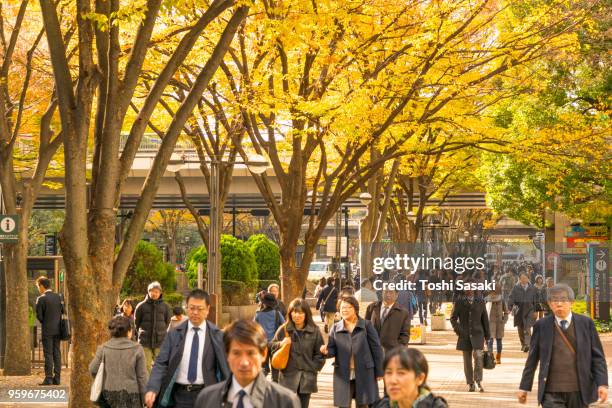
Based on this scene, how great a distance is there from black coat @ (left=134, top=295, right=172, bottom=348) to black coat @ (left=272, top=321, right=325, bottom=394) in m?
3.86

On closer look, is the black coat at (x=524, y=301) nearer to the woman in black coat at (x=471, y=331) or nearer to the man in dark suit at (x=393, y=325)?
the woman in black coat at (x=471, y=331)

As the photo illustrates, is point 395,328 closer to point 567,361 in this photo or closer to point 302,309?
point 302,309

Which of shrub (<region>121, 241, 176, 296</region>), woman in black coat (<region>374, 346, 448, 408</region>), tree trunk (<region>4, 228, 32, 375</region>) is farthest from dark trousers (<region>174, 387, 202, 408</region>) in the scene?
shrub (<region>121, 241, 176, 296</region>)

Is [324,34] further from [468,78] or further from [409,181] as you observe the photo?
[409,181]

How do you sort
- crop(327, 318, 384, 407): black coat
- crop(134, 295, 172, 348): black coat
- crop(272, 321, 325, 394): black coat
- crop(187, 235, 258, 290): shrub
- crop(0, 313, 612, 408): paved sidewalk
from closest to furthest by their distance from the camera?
crop(272, 321, 325, 394): black coat, crop(327, 318, 384, 407): black coat, crop(134, 295, 172, 348): black coat, crop(0, 313, 612, 408): paved sidewalk, crop(187, 235, 258, 290): shrub

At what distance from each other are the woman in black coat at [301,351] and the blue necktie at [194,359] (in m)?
2.52

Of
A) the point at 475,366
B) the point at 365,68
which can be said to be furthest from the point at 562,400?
the point at 365,68

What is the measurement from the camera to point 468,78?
2067cm

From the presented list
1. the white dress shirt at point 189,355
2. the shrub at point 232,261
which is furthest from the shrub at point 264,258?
the white dress shirt at point 189,355

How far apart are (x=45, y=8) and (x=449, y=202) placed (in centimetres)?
4380

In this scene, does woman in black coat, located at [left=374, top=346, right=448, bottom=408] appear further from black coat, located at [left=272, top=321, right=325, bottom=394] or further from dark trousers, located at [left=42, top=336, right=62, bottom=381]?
dark trousers, located at [left=42, top=336, right=62, bottom=381]

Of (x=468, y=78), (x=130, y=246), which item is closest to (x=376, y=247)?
(x=468, y=78)

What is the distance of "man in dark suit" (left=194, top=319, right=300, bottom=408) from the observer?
16.0 feet

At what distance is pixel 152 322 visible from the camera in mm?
14664
